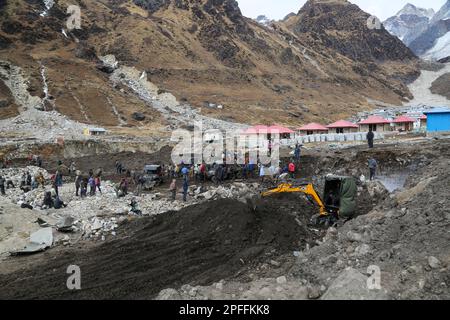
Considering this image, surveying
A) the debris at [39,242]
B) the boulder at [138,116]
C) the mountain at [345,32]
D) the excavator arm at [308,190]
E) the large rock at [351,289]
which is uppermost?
the mountain at [345,32]

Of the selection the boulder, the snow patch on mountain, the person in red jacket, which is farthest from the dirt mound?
the snow patch on mountain

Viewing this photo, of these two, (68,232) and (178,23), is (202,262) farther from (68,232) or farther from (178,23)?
(178,23)

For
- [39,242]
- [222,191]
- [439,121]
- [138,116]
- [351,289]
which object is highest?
[138,116]

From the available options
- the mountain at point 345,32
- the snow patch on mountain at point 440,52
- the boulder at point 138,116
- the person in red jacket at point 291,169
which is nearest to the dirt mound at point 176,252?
the person in red jacket at point 291,169

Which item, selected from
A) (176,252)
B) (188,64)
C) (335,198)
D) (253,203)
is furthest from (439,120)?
(188,64)

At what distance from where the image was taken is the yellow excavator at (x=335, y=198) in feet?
41.3

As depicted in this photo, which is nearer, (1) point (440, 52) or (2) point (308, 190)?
(2) point (308, 190)

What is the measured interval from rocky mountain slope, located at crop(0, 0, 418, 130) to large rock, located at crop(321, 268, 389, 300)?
47.8m

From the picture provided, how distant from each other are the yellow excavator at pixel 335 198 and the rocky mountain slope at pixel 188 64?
42.5 metres

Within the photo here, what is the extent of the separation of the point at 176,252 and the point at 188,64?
78.5 m

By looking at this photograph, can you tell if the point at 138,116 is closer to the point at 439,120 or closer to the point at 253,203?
the point at 439,120

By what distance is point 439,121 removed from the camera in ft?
106

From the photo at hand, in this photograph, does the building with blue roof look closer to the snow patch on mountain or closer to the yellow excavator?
the yellow excavator

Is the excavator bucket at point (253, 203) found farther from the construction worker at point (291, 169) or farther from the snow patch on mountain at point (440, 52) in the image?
the snow patch on mountain at point (440, 52)
